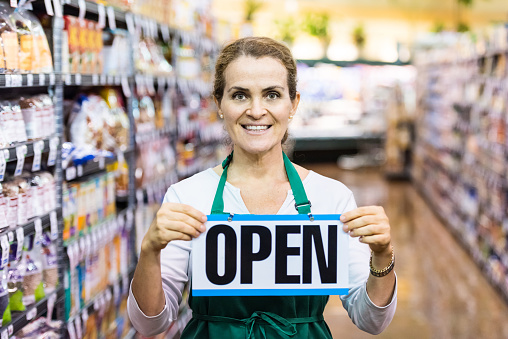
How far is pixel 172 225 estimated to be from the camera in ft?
5.88

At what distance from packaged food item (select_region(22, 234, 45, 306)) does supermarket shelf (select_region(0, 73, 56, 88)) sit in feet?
2.09

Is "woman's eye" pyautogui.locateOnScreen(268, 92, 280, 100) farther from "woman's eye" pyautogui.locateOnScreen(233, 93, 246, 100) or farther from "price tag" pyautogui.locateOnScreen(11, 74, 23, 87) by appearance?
"price tag" pyautogui.locateOnScreen(11, 74, 23, 87)

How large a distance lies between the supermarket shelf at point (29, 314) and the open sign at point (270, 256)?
0.89m

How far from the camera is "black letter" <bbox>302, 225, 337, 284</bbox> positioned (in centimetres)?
193

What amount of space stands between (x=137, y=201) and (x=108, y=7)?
3.93ft

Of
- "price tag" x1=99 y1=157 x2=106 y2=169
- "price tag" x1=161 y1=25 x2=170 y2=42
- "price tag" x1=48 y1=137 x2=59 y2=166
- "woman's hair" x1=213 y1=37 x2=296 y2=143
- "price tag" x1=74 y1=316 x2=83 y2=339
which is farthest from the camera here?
"price tag" x1=161 y1=25 x2=170 y2=42

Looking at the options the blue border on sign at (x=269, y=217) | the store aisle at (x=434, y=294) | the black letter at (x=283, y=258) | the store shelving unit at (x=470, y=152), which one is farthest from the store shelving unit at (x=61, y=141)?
the store shelving unit at (x=470, y=152)

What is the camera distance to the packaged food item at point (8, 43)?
252cm

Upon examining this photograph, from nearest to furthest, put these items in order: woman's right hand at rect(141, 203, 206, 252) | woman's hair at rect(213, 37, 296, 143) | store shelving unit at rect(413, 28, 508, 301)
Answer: woman's right hand at rect(141, 203, 206, 252)
woman's hair at rect(213, 37, 296, 143)
store shelving unit at rect(413, 28, 508, 301)

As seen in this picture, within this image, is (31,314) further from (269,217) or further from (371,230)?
(371,230)

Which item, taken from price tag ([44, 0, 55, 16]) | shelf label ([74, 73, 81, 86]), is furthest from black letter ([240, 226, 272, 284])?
shelf label ([74, 73, 81, 86])

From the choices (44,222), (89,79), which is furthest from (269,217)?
(89,79)

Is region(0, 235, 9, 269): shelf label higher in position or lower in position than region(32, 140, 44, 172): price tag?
lower

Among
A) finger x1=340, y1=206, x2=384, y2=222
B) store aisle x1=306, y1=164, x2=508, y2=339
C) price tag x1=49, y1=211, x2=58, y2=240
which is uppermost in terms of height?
finger x1=340, y1=206, x2=384, y2=222
